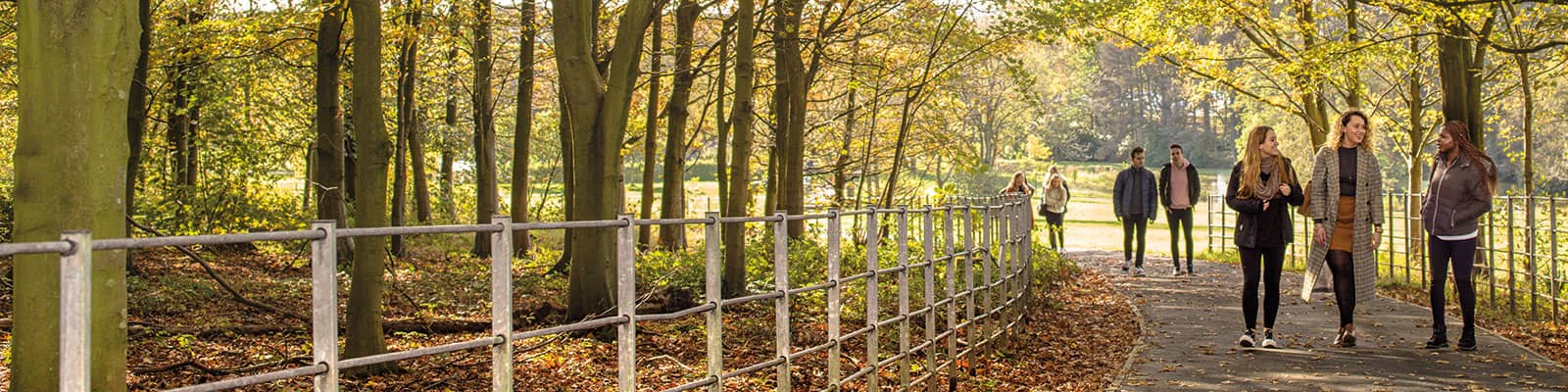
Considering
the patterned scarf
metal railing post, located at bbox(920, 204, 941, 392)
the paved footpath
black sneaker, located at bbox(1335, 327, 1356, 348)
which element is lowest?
the paved footpath

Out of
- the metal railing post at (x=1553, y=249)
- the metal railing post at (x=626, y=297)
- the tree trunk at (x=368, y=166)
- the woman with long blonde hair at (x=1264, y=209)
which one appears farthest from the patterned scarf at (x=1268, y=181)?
the metal railing post at (x=626, y=297)

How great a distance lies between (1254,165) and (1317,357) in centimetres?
137

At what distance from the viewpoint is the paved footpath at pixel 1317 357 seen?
8.52 meters

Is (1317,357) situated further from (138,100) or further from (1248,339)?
(138,100)

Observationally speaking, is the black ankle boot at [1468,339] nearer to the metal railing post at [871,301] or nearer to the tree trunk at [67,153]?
the metal railing post at [871,301]

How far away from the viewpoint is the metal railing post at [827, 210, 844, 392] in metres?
6.76

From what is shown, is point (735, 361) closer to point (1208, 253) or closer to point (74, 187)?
point (74, 187)

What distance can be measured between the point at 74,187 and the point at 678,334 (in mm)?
6067

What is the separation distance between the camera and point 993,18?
757 inches

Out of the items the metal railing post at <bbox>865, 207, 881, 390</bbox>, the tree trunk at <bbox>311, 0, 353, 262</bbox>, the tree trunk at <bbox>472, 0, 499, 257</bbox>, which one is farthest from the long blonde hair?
the tree trunk at <bbox>472, 0, 499, 257</bbox>

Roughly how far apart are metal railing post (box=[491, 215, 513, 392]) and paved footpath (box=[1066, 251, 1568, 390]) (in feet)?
17.2

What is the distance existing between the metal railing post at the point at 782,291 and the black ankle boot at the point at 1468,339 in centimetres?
591

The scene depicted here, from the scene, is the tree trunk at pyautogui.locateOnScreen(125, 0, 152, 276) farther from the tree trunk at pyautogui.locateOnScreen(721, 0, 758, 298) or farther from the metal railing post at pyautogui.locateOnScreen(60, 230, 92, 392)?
the metal railing post at pyautogui.locateOnScreen(60, 230, 92, 392)

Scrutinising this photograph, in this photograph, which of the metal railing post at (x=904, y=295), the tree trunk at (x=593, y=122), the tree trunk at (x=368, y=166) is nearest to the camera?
the metal railing post at (x=904, y=295)
